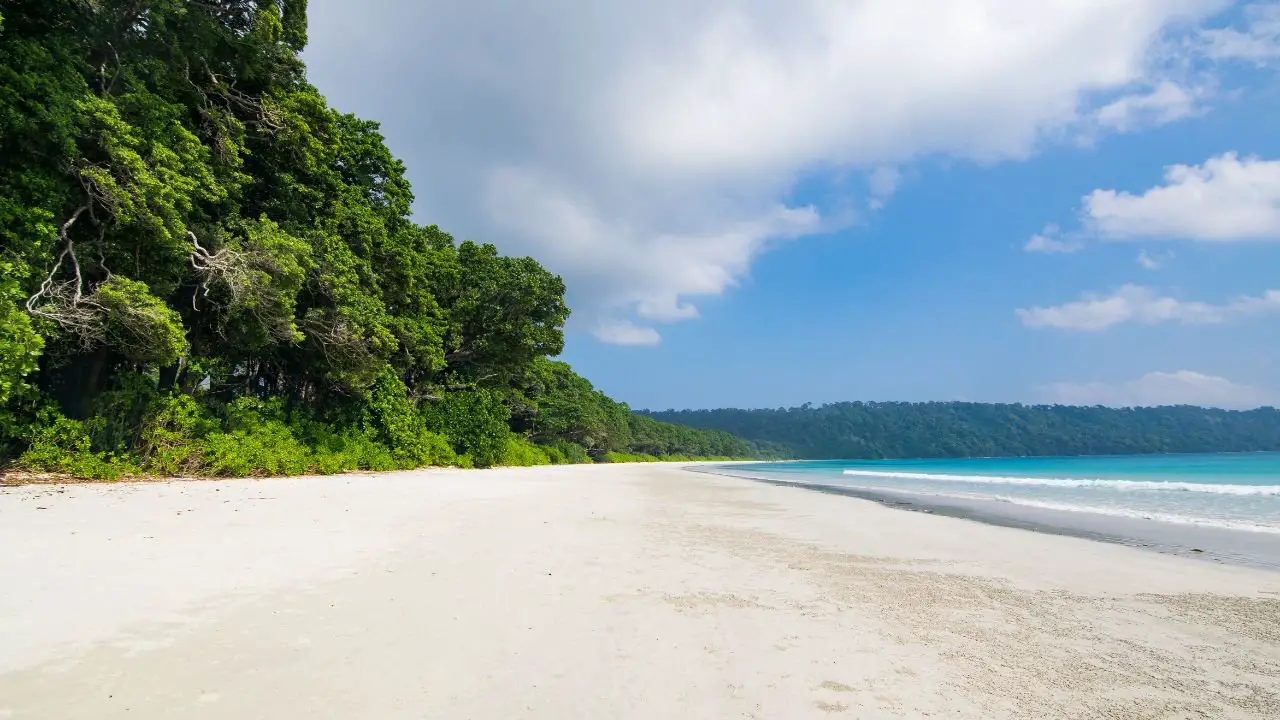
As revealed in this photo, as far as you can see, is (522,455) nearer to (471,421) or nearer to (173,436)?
(471,421)

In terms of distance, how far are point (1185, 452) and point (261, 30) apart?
205 m

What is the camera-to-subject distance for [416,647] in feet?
11.3

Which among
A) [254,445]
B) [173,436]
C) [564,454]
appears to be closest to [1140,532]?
[254,445]

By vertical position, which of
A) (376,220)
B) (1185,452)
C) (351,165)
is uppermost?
(351,165)

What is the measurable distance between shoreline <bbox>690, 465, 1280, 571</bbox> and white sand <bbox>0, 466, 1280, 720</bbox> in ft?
4.36

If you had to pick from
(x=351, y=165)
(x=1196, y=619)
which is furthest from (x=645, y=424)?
(x=1196, y=619)

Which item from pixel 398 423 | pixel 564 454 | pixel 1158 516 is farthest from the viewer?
pixel 564 454

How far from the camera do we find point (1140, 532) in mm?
10461

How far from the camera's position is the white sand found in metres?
2.83

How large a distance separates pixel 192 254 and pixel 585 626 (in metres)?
14.5

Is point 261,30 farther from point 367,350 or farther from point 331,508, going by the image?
point 331,508

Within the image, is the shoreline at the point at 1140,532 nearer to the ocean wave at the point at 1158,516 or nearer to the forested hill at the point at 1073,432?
the ocean wave at the point at 1158,516

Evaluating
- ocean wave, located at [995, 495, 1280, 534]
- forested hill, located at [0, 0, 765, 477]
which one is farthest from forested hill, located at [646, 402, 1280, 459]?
forested hill, located at [0, 0, 765, 477]

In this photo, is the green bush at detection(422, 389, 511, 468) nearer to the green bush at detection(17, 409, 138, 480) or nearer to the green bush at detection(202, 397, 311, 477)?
the green bush at detection(202, 397, 311, 477)
